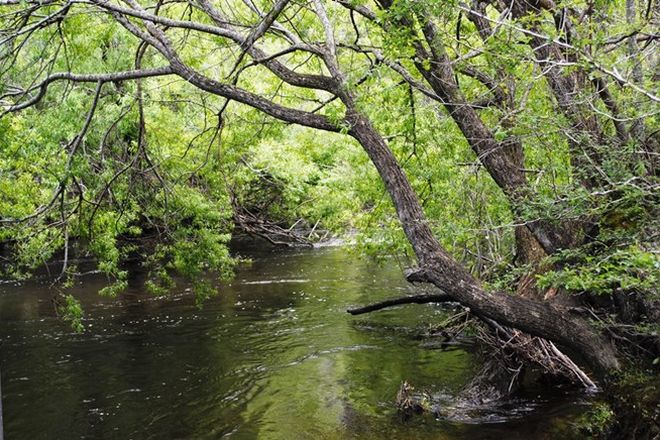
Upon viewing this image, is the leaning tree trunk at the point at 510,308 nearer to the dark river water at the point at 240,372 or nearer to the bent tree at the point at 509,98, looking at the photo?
the bent tree at the point at 509,98

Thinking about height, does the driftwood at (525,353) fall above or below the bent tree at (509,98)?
below

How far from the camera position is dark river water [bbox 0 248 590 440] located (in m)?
8.98

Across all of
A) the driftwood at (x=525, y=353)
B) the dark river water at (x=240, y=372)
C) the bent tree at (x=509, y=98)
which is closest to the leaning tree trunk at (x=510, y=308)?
the bent tree at (x=509, y=98)

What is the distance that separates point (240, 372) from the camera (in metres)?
11.8

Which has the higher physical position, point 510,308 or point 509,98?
point 509,98

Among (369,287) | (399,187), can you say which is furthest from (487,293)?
(369,287)

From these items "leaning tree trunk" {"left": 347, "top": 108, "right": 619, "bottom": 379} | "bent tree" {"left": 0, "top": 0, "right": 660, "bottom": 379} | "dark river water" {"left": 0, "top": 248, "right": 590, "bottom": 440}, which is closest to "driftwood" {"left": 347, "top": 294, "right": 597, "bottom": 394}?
"dark river water" {"left": 0, "top": 248, "right": 590, "bottom": 440}

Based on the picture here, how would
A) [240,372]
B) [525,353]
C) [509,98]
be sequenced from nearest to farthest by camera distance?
[509,98] → [525,353] → [240,372]

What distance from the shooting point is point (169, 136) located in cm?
1544

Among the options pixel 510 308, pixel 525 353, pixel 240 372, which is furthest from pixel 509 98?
pixel 240 372

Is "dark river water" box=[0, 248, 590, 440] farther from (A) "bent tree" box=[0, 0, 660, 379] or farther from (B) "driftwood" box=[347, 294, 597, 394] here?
(A) "bent tree" box=[0, 0, 660, 379]

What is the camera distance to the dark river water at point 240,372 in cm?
898

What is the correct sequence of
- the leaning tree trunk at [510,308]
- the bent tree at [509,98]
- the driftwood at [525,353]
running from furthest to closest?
the driftwood at [525,353]
the leaning tree trunk at [510,308]
the bent tree at [509,98]

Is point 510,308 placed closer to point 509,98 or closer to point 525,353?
point 525,353
